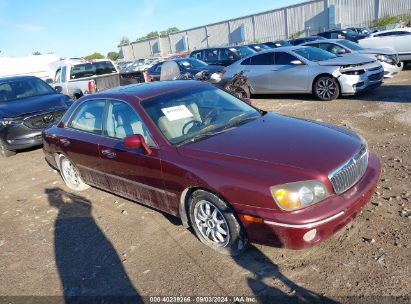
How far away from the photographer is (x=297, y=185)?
302cm

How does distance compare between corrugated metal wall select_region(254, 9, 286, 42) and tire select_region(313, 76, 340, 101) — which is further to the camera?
corrugated metal wall select_region(254, 9, 286, 42)

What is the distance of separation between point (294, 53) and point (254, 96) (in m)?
2.24

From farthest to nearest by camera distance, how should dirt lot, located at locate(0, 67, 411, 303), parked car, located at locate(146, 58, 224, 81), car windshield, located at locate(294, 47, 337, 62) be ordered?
1. parked car, located at locate(146, 58, 224, 81)
2. car windshield, located at locate(294, 47, 337, 62)
3. dirt lot, located at locate(0, 67, 411, 303)

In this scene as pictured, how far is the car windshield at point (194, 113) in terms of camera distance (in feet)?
13.0

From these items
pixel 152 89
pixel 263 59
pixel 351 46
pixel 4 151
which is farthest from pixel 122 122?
pixel 351 46

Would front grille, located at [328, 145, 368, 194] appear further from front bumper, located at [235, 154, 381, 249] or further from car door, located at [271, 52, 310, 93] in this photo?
car door, located at [271, 52, 310, 93]

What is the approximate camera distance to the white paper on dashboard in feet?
13.4

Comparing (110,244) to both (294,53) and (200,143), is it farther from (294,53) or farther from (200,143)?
(294,53)

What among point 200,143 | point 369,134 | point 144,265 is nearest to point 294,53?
point 369,134

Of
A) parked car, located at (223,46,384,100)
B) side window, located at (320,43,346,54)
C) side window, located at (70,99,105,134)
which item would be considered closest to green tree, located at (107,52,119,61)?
side window, located at (320,43,346,54)

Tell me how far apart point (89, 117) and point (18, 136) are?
3.95m

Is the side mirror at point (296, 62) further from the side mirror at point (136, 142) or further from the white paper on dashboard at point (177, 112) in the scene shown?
the side mirror at point (136, 142)

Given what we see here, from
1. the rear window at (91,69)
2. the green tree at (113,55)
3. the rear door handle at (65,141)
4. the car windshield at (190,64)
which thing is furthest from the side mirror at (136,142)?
the green tree at (113,55)

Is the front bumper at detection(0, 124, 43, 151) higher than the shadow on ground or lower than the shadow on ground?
higher
